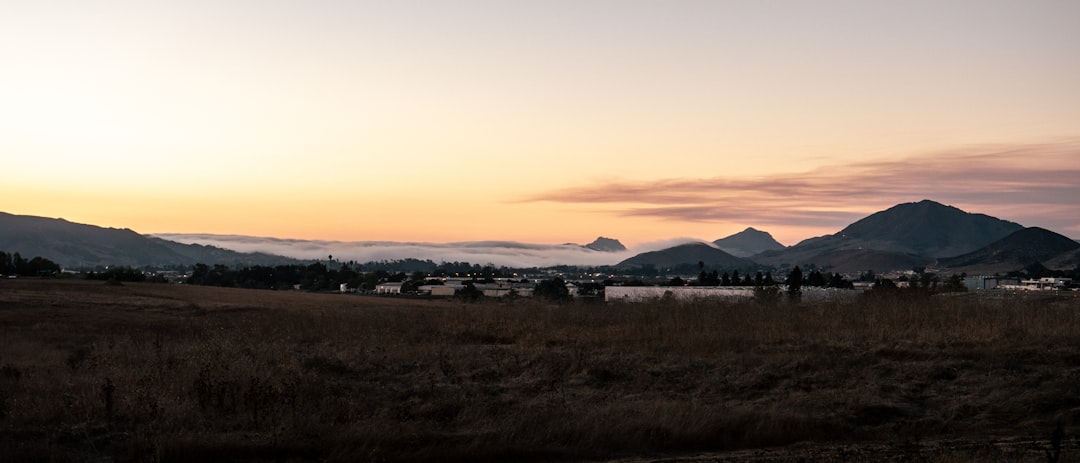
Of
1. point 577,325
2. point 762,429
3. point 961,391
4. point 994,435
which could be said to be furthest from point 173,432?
point 577,325

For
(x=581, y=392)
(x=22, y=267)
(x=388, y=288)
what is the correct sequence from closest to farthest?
1. (x=581, y=392)
2. (x=22, y=267)
3. (x=388, y=288)

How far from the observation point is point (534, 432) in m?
14.0

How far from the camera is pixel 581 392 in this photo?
18.0 m

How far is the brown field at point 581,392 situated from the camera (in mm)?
13219

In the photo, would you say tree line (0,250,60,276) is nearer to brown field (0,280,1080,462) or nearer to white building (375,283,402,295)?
white building (375,283,402,295)

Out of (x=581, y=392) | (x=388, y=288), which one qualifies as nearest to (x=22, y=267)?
(x=388, y=288)

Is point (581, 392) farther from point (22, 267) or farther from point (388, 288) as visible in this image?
point (388, 288)

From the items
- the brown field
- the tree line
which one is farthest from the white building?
the brown field

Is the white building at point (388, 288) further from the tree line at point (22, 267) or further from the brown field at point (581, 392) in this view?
the brown field at point (581, 392)

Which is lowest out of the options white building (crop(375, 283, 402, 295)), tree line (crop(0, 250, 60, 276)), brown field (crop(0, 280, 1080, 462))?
brown field (crop(0, 280, 1080, 462))

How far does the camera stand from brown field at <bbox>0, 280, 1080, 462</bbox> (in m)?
13.2

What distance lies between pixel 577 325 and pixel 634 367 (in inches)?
398

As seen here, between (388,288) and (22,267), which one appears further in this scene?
(388,288)

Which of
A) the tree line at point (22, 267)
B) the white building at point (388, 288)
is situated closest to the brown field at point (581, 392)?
the tree line at point (22, 267)
